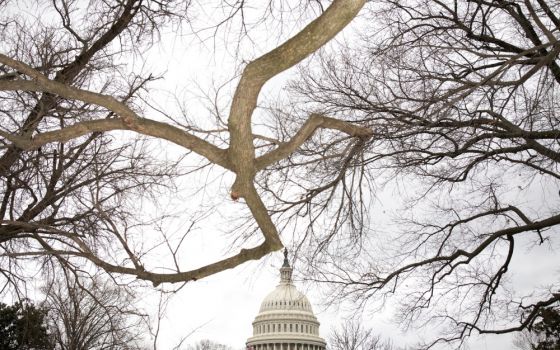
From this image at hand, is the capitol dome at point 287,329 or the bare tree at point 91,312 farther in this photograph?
the capitol dome at point 287,329

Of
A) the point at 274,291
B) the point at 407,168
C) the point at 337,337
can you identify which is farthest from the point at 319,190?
the point at 274,291

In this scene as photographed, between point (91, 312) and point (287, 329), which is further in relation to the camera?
point (287, 329)

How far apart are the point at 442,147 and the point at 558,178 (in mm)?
1601

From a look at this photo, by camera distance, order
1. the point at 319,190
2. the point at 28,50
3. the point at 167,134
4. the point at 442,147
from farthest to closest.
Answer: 1. the point at 442,147
2. the point at 319,190
3. the point at 28,50
4. the point at 167,134

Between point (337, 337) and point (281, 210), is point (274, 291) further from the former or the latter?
point (281, 210)

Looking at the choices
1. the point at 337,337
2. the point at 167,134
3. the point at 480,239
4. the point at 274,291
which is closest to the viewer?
the point at 167,134

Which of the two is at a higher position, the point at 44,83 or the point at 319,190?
the point at 319,190

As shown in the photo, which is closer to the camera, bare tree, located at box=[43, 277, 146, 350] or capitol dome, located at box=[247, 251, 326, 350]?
bare tree, located at box=[43, 277, 146, 350]

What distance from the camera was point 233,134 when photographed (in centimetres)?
311

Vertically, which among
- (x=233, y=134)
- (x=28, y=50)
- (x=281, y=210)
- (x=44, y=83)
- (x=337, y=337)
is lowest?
(x=233, y=134)

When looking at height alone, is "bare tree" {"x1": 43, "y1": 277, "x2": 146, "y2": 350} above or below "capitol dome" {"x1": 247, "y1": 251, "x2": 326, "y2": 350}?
below

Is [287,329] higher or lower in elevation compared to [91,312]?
higher

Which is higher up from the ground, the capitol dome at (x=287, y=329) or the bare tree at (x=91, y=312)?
the capitol dome at (x=287, y=329)

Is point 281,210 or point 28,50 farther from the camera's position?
point 281,210
